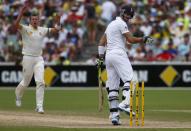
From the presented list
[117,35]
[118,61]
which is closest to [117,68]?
[118,61]

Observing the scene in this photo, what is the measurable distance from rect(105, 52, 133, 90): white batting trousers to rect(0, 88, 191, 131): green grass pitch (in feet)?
2.99

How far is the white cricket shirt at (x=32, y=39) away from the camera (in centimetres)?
1864

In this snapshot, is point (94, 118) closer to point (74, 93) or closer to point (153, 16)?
point (74, 93)

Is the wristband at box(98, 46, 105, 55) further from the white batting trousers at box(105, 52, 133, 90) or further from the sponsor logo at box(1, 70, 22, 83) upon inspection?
the sponsor logo at box(1, 70, 22, 83)

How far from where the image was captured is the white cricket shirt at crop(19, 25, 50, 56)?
18641mm

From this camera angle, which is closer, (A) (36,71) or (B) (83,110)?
(A) (36,71)

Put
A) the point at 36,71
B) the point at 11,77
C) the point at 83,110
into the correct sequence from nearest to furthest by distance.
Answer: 1. the point at 36,71
2. the point at 83,110
3. the point at 11,77

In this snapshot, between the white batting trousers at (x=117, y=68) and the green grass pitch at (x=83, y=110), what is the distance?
2.99 ft

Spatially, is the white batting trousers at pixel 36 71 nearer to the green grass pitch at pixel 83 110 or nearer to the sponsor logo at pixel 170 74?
the green grass pitch at pixel 83 110

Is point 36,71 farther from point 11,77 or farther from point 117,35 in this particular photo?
point 11,77

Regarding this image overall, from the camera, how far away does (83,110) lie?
1941 cm

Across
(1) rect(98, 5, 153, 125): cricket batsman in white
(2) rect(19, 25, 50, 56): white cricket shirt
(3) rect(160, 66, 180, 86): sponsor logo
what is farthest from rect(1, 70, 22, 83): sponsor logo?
(1) rect(98, 5, 153, 125): cricket batsman in white

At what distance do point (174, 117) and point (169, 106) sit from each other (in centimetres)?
437

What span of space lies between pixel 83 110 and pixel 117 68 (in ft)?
16.0
